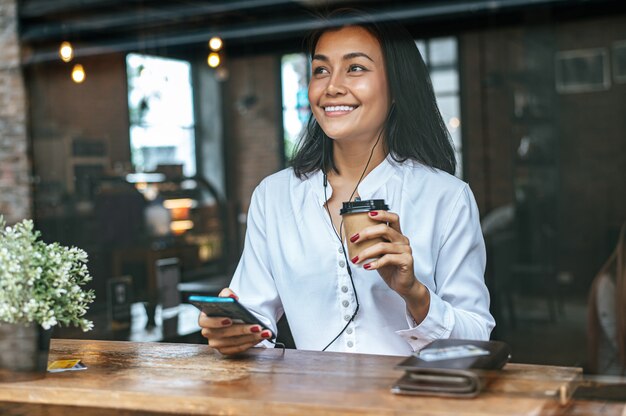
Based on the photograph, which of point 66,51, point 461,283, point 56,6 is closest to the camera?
point 461,283

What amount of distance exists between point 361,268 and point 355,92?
0.50 metres

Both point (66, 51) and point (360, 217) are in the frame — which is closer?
point (360, 217)

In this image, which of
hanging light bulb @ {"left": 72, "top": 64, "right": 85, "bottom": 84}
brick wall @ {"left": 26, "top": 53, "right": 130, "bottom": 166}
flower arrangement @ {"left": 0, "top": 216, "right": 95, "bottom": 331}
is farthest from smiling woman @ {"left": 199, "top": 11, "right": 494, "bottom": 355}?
hanging light bulb @ {"left": 72, "top": 64, "right": 85, "bottom": 84}

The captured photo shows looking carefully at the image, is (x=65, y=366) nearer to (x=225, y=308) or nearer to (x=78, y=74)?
(x=225, y=308)

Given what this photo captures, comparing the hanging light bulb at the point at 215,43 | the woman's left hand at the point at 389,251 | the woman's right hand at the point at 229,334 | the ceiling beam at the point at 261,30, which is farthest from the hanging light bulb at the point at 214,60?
the woman's left hand at the point at 389,251

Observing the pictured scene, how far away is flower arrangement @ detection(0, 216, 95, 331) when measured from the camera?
1.87 metres

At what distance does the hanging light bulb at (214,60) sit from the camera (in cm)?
909

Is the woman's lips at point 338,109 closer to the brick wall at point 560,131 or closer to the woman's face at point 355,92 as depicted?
the woman's face at point 355,92

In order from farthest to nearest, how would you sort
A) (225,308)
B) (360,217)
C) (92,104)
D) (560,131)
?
(92,104) < (560,131) < (225,308) < (360,217)

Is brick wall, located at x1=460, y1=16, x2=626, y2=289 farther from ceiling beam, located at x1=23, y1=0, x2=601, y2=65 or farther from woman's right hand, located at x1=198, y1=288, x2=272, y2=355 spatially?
woman's right hand, located at x1=198, y1=288, x2=272, y2=355

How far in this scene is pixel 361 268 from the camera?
224cm

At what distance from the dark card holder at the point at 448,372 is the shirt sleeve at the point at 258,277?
2.49ft

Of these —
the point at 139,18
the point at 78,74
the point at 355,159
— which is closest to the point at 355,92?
the point at 355,159

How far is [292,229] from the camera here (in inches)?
92.7
